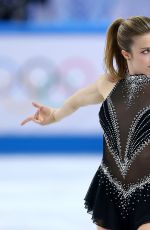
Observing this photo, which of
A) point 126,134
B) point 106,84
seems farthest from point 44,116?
point 126,134

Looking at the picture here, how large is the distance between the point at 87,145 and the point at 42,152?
467mm

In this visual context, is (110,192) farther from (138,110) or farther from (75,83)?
(75,83)

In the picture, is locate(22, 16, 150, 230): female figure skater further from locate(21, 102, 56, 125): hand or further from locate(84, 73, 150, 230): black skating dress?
locate(21, 102, 56, 125): hand

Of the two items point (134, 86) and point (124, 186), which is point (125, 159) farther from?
point (134, 86)

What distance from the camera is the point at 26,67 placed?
6.67 meters

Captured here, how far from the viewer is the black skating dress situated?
2.26m

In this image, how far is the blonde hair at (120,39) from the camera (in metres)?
2.29

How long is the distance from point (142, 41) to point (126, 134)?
33cm

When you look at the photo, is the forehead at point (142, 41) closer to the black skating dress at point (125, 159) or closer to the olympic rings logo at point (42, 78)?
the black skating dress at point (125, 159)

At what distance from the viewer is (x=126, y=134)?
2314 millimetres

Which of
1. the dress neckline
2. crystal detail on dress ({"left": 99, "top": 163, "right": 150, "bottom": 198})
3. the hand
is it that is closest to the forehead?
the dress neckline

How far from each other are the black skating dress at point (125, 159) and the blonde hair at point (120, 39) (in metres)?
0.06

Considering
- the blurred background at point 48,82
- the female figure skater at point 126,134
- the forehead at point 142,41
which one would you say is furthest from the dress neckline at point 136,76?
the blurred background at point 48,82

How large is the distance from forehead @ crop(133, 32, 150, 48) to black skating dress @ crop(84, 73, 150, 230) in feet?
0.35
